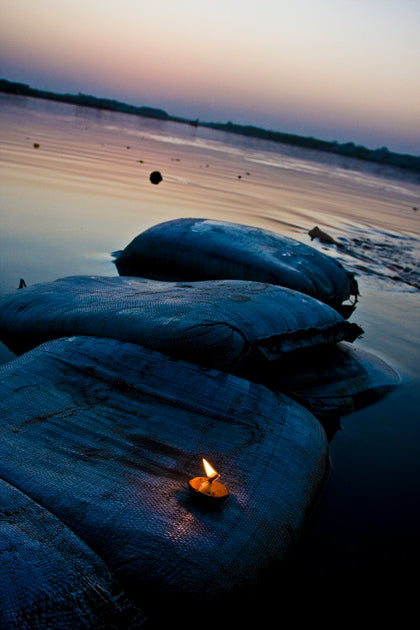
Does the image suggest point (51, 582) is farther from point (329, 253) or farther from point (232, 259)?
point (329, 253)

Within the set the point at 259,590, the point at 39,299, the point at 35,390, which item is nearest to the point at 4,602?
the point at 259,590

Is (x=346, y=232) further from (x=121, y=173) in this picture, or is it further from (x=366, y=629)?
(x=366, y=629)

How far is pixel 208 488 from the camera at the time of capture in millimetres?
1041

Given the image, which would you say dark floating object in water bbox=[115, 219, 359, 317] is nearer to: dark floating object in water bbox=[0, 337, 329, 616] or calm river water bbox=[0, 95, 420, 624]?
calm river water bbox=[0, 95, 420, 624]

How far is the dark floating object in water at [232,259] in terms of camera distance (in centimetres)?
288

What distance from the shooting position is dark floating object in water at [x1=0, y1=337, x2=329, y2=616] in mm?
907

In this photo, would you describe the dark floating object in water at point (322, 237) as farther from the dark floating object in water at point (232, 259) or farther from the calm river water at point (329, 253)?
the dark floating object in water at point (232, 259)

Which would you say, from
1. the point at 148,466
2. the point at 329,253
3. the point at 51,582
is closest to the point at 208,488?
the point at 148,466

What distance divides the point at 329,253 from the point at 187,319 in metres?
3.66

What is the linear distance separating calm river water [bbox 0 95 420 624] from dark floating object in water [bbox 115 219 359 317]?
0.29 meters

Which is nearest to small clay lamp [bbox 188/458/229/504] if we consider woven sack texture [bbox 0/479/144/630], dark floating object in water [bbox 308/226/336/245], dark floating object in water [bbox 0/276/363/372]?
woven sack texture [bbox 0/479/144/630]

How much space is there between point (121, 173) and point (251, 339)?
7.75 meters

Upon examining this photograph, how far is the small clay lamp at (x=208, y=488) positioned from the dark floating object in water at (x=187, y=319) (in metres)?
0.53

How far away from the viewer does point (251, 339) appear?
1.59 meters
